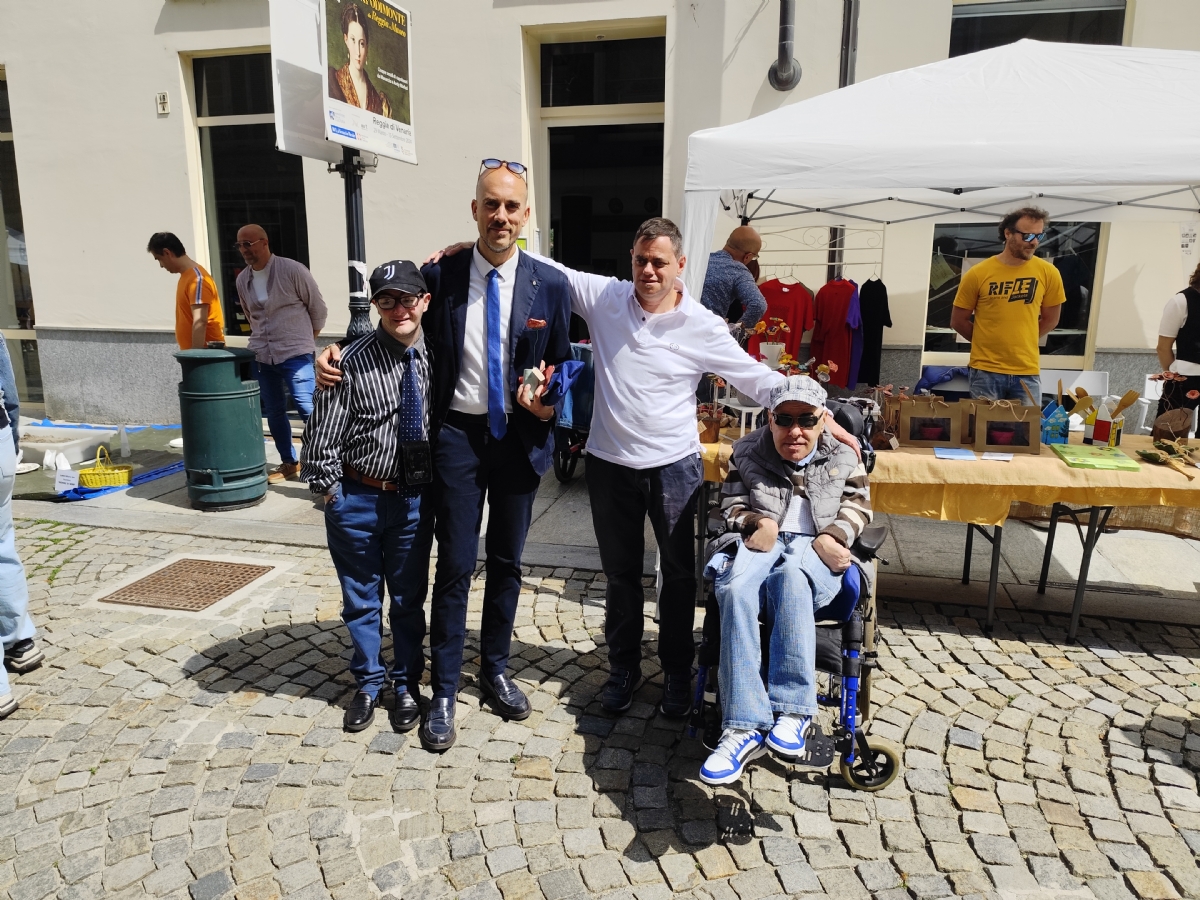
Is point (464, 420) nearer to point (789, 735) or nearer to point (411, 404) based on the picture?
point (411, 404)

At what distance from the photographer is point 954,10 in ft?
24.2

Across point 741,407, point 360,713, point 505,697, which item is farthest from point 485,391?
point 741,407

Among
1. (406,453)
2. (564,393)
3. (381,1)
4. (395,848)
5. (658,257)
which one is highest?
(381,1)

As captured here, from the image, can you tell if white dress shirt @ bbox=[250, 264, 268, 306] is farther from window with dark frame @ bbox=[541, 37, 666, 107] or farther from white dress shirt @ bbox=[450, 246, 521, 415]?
white dress shirt @ bbox=[450, 246, 521, 415]

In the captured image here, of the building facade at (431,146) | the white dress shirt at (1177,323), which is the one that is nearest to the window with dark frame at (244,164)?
the building facade at (431,146)

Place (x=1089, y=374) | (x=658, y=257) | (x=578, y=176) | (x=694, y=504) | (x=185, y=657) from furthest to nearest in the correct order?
1. (x=578, y=176)
2. (x=1089, y=374)
3. (x=185, y=657)
4. (x=694, y=504)
5. (x=658, y=257)

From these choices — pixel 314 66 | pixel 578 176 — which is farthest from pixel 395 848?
pixel 578 176

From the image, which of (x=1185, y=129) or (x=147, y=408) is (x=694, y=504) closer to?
(x=1185, y=129)

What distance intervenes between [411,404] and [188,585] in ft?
8.34

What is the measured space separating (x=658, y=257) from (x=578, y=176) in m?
8.61

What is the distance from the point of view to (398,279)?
9.39 feet

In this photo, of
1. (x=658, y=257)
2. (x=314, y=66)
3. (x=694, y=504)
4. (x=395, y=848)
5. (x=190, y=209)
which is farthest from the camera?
(x=190, y=209)

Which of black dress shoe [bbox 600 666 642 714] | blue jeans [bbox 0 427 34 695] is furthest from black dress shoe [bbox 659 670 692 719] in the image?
blue jeans [bbox 0 427 34 695]

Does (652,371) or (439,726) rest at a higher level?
(652,371)
